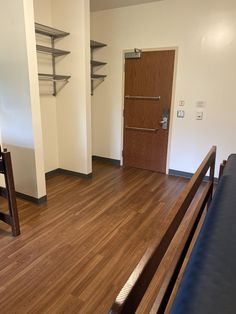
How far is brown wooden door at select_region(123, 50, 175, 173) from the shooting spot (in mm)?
3809

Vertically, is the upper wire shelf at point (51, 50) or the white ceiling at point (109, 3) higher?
the white ceiling at point (109, 3)

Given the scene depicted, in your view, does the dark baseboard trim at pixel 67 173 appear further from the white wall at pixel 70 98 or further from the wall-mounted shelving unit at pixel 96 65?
the wall-mounted shelving unit at pixel 96 65

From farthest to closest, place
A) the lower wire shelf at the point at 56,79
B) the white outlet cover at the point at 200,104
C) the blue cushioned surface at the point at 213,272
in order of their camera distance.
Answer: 1. the white outlet cover at the point at 200,104
2. the lower wire shelf at the point at 56,79
3. the blue cushioned surface at the point at 213,272

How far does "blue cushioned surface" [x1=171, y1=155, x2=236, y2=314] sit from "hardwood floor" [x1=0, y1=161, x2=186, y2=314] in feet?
0.74

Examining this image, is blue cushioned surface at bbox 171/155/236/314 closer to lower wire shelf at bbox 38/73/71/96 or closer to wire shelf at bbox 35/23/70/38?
lower wire shelf at bbox 38/73/71/96

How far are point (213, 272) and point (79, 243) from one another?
1.55 meters

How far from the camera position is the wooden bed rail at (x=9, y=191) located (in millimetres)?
2162

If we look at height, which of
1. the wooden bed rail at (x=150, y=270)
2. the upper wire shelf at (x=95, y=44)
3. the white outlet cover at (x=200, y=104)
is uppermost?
the upper wire shelf at (x=95, y=44)

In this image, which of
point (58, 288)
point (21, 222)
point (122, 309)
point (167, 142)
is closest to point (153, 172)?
point (167, 142)

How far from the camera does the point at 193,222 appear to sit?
1654 mm

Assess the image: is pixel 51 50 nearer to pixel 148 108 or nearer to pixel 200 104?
pixel 148 108

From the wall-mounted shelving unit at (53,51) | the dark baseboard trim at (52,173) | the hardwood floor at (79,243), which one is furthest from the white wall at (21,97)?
the dark baseboard trim at (52,173)

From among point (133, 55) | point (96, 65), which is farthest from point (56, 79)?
point (133, 55)

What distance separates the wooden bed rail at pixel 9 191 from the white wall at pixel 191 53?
261cm
